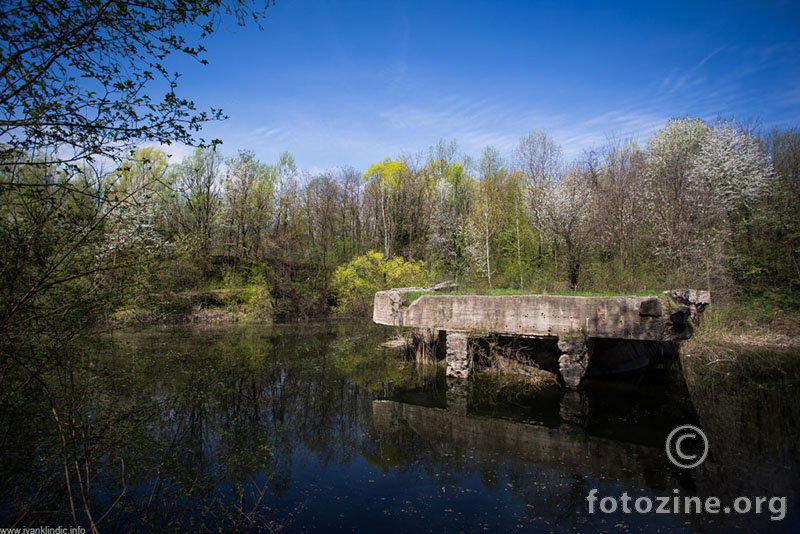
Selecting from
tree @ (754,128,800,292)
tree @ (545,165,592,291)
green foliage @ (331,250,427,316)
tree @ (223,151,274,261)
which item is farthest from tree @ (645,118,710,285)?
tree @ (223,151,274,261)

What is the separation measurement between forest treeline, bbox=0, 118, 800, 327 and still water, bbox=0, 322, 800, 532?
5.21m

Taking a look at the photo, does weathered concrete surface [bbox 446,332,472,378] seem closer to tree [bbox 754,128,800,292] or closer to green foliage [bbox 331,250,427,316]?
green foliage [bbox 331,250,427,316]

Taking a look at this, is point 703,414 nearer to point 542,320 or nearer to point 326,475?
point 542,320

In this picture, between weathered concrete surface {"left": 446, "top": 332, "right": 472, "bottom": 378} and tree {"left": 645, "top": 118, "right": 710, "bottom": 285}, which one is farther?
tree {"left": 645, "top": 118, "right": 710, "bottom": 285}

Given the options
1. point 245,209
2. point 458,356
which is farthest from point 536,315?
point 245,209

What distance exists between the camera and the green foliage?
75.6ft

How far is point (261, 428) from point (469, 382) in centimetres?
543

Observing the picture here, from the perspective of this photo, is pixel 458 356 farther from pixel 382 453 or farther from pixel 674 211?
pixel 674 211

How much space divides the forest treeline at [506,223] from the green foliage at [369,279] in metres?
0.08

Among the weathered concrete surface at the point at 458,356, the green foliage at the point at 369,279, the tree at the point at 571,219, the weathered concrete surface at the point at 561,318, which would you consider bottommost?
the weathered concrete surface at the point at 458,356

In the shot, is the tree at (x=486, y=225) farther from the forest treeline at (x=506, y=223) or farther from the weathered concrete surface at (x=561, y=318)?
the weathered concrete surface at (x=561, y=318)

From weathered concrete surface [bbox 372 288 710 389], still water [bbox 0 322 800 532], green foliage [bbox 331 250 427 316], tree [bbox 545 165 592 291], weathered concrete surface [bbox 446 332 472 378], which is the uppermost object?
tree [bbox 545 165 592 291]

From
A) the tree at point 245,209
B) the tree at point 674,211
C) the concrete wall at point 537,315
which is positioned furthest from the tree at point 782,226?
the tree at point 245,209

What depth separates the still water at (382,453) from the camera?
196 inches
